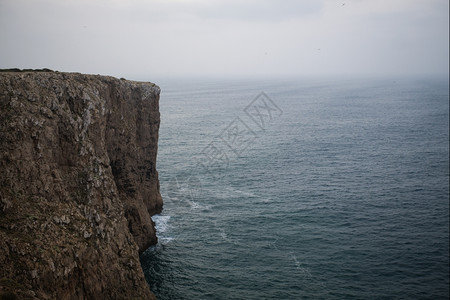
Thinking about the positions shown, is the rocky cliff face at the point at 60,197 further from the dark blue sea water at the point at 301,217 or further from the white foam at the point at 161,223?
the white foam at the point at 161,223

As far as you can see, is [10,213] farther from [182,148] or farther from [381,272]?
[182,148]

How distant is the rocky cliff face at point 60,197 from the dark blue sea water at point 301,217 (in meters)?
11.0

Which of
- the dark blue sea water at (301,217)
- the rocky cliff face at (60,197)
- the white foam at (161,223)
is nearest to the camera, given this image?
the rocky cliff face at (60,197)

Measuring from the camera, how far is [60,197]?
36.6 meters

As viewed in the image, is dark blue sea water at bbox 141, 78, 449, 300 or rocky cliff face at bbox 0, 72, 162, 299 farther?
dark blue sea water at bbox 141, 78, 449, 300

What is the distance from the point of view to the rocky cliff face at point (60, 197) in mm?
31469

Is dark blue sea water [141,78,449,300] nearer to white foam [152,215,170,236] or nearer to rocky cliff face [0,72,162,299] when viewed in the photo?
white foam [152,215,170,236]

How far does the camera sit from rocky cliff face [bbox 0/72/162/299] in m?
31.5

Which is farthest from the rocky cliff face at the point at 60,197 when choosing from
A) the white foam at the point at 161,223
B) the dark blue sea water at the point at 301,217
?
the white foam at the point at 161,223

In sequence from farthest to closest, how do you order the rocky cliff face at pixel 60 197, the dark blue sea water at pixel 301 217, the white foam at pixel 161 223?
the white foam at pixel 161 223 → the dark blue sea water at pixel 301 217 → the rocky cliff face at pixel 60 197

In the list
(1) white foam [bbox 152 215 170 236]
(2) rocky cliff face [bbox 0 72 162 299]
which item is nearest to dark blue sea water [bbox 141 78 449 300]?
(1) white foam [bbox 152 215 170 236]

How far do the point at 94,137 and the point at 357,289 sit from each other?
122 feet

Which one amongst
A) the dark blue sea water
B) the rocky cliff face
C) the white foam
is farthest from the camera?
the white foam

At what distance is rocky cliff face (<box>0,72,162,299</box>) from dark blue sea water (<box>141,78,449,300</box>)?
11.0 meters
